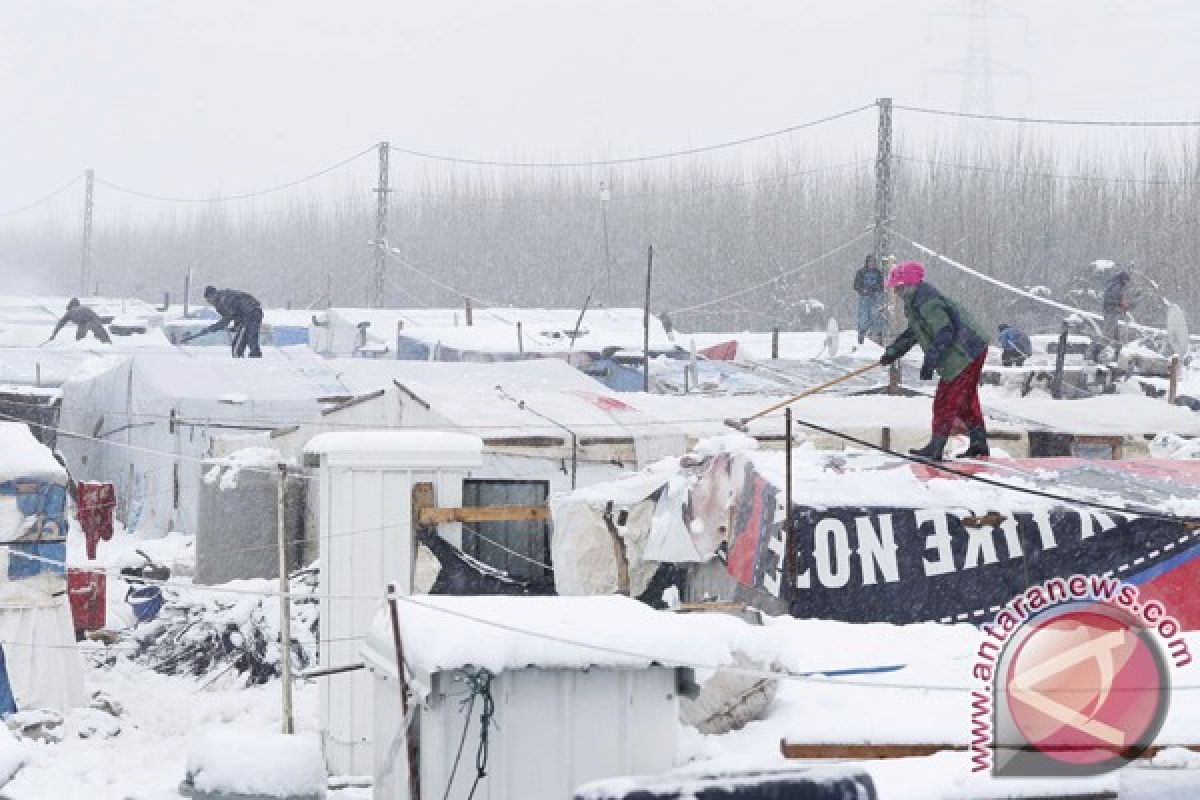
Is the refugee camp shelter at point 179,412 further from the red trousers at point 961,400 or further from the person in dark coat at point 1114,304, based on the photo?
the person in dark coat at point 1114,304

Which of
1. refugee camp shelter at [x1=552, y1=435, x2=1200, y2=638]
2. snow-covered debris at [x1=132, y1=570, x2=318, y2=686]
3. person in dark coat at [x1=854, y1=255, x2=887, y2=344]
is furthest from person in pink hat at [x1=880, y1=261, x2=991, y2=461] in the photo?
person in dark coat at [x1=854, y1=255, x2=887, y2=344]

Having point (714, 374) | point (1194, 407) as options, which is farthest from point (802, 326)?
point (1194, 407)

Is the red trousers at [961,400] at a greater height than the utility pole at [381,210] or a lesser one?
lesser

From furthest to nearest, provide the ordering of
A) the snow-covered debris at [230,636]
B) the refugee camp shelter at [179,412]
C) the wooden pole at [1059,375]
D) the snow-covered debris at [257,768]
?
the wooden pole at [1059,375]
the refugee camp shelter at [179,412]
the snow-covered debris at [230,636]
the snow-covered debris at [257,768]

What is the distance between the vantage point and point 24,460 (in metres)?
11.1

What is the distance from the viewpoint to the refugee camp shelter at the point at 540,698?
570 cm

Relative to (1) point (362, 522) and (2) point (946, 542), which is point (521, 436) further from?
(2) point (946, 542)

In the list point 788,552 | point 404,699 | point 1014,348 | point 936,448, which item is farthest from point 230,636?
point 1014,348

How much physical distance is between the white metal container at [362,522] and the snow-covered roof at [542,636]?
3.54 m

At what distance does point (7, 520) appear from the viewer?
1094 centimetres

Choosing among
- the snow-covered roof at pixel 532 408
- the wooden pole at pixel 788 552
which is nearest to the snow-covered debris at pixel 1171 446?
the snow-covered roof at pixel 532 408

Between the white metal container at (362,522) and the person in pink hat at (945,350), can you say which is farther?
the person in pink hat at (945,350)

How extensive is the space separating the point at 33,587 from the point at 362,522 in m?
2.42

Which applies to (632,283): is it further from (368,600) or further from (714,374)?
(368,600)
